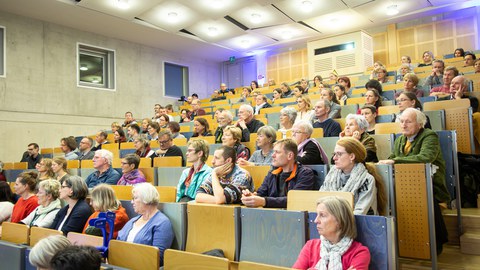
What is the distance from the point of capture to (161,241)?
1877 mm

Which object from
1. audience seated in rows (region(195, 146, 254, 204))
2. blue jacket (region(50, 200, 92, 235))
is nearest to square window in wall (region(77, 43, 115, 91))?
blue jacket (region(50, 200, 92, 235))

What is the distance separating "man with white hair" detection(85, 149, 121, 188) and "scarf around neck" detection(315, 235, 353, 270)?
2240mm

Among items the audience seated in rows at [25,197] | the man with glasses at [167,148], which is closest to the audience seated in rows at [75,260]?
the audience seated in rows at [25,197]

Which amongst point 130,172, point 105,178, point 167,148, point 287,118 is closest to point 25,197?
point 105,178

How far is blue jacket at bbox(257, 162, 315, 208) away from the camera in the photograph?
193 centimetres

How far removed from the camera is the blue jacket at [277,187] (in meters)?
1.93

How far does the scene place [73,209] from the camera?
2.35 m

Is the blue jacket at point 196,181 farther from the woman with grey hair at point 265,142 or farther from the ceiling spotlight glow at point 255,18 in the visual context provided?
the ceiling spotlight glow at point 255,18

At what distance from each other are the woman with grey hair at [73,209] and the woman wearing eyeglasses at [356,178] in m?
1.42

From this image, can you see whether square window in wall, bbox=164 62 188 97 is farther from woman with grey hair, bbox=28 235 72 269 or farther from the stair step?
woman with grey hair, bbox=28 235 72 269

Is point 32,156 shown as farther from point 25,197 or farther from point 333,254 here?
point 333,254

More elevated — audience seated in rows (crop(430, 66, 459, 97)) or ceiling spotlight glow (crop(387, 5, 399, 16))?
ceiling spotlight glow (crop(387, 5, 399, 16))

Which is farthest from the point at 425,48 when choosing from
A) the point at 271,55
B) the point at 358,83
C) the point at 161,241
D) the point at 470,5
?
the point at 161,241

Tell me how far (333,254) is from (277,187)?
2.56 feet
